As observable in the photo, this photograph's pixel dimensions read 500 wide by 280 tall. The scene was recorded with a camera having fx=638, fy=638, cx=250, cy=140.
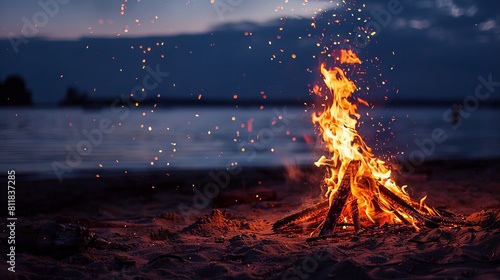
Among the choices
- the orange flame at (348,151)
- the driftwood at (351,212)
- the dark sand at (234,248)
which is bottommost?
the dark sand at (234,248)

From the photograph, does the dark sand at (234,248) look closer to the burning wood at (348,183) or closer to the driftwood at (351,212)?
the driftwood at (351,212)

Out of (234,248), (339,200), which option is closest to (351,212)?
(339,200)

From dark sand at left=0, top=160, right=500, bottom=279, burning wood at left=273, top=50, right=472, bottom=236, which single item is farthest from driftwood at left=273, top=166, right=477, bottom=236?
dark sand at left=0, top=160, right=500, bottom=279

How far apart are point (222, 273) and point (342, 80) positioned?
122 inches

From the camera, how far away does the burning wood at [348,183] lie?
22.5ft

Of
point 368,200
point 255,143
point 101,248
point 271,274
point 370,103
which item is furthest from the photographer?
point 255,143

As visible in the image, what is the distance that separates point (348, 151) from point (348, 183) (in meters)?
0.49

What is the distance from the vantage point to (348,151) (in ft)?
24.1

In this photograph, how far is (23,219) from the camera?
8.93m

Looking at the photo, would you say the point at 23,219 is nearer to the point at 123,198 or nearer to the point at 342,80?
the point at 123,198

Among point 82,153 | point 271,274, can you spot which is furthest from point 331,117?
point 82,153

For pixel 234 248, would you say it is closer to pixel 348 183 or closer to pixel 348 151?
pixel 348 183

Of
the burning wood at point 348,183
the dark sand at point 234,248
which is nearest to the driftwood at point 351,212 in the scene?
the burning wood at point 348,183

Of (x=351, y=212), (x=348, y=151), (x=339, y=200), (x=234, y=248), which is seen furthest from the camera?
(x=348, y=151)
